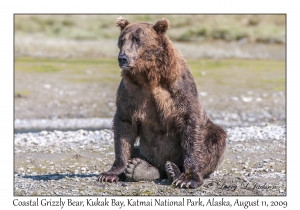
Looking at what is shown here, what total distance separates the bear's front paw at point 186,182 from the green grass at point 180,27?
25.2 metres

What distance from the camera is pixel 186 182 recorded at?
7.84m

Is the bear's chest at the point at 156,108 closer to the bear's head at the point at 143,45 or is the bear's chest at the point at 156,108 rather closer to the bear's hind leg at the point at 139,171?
the bear's head at the point at 143,45

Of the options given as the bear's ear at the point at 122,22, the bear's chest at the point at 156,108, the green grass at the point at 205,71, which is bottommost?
the bear's chest at the point at 156,108

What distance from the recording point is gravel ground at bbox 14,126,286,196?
787cm

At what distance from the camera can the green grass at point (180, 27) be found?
34375 mm

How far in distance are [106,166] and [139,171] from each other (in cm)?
181

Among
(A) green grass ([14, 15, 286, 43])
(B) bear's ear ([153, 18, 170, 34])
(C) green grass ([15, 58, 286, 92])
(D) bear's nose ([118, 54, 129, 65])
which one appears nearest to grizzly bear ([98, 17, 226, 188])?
(B) bear's ear ([153, 18, 170, 34])

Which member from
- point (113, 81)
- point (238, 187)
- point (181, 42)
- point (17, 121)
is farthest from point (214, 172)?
point (181, 42)

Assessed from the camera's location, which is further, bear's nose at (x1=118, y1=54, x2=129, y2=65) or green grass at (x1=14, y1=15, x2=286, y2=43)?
green grass at (x1=14, y1=15, x2=286, y2=43)

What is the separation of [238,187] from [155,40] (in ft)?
7.29

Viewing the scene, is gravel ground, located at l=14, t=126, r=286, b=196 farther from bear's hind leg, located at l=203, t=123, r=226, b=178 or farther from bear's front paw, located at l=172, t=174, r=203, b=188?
bear's hind leg, located at l=203, t=123, r=226, b=178

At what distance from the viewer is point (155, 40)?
7.80m

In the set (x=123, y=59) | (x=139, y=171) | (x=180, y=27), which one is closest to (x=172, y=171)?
(x=139, y=171)

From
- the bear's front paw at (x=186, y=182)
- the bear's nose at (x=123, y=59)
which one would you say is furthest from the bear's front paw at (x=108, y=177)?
the bear's nose at (x=123, y=59)
